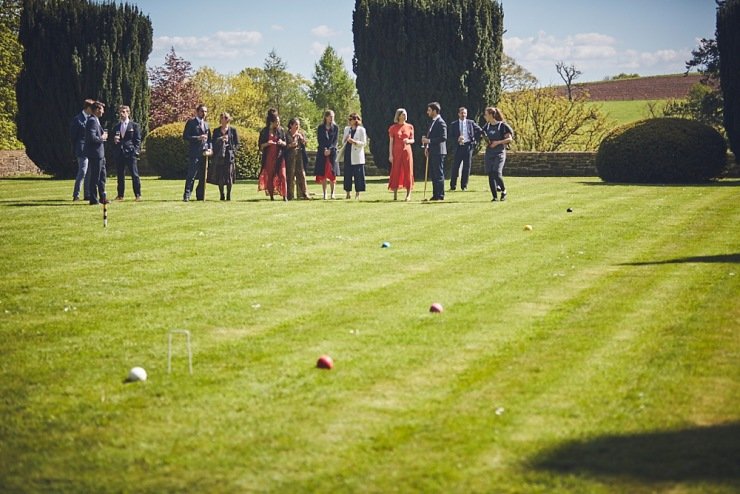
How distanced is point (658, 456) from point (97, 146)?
17253 mm

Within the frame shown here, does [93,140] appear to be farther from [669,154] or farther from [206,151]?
[669,154]

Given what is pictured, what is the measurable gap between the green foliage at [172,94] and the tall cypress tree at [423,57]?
1987cm

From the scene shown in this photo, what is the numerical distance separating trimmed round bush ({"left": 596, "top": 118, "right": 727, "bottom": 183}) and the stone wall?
24.0m

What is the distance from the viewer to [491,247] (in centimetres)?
1309

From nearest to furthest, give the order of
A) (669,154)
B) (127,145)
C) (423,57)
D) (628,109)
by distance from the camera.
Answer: (127,145) → (669,154) → (423,57) → (628,109)

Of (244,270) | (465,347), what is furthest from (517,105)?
(465,347)

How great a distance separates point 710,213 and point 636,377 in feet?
39.8

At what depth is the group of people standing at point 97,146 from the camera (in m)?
19.9

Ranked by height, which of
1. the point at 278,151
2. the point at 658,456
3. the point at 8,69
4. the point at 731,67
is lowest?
the point at 658,456

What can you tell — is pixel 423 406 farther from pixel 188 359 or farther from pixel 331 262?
pixel 331 262

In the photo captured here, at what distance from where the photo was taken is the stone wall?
38.8m

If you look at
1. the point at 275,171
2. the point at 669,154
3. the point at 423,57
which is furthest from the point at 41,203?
the point at 669,154

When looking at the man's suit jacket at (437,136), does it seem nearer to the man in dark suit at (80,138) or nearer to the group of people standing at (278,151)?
the group of people standing at (278,151)

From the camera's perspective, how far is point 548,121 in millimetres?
42000
